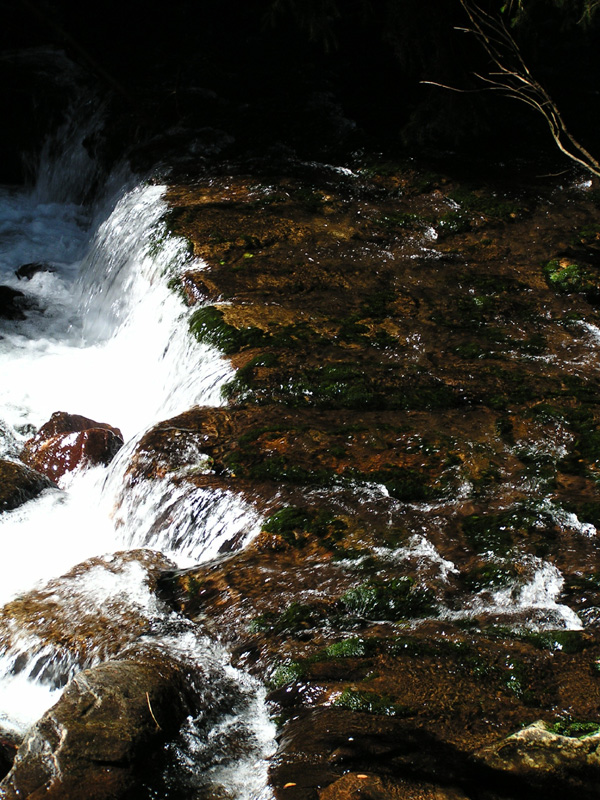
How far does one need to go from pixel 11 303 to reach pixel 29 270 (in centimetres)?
91

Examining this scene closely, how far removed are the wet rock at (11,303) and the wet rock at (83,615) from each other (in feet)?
17.4

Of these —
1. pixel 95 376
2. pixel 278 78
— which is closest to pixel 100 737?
pixel 95 376

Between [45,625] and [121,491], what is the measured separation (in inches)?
54.9

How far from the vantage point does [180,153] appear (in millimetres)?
10125

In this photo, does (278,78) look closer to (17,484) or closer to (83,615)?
(17,484)

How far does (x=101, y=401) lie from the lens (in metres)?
7.73

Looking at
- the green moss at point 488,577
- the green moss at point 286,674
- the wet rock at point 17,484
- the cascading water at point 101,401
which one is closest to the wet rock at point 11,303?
the cascading water at point 101,401

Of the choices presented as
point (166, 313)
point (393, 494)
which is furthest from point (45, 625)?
point (166, 313)

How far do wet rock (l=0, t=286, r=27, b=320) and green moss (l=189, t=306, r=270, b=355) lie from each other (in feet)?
11.4

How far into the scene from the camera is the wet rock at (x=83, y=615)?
12.9ft

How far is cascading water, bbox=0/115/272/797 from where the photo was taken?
3.89 meters

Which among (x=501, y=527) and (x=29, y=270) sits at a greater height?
(x=29, y=270)

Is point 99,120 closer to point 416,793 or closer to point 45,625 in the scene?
point 45,625

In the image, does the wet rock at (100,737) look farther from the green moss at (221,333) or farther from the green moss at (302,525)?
the green moss at (221,333)
